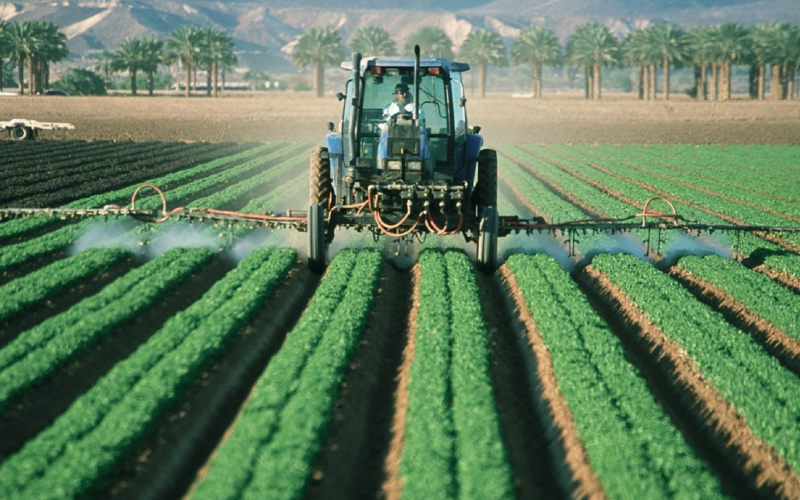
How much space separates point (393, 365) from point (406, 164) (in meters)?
3.99

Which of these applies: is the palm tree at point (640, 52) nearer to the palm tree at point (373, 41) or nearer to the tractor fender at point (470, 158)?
the palm tree at point (373, 41)

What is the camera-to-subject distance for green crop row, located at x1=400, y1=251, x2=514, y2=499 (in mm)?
6367

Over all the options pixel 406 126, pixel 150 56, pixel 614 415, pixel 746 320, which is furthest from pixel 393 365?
pixel 150 56

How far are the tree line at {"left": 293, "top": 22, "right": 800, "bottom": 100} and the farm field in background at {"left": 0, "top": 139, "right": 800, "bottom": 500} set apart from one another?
205 ft

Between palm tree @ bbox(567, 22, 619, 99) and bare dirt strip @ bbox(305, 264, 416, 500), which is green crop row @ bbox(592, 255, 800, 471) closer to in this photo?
bare dirt strip @ bbox(305, 264, 416, 500)

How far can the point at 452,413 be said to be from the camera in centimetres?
755

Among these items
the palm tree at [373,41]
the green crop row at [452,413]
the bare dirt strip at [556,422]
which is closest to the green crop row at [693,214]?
the bare dirt strip at [556,422]

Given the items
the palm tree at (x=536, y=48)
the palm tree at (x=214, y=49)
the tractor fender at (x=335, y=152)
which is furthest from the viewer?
the palm tree at (x=536, y=48)

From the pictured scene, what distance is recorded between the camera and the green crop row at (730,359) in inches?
296

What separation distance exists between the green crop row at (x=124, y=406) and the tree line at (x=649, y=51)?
6607 centimetres

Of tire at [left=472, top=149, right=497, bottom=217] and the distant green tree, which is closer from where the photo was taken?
tire at [left=472, top=149, right=497, bottom=217]

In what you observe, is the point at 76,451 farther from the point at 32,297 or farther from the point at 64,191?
the point at 64,191

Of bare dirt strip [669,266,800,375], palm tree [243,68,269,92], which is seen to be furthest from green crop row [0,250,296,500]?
palm tree [243,68,269,92]

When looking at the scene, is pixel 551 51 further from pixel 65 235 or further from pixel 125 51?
pixel 65 235
